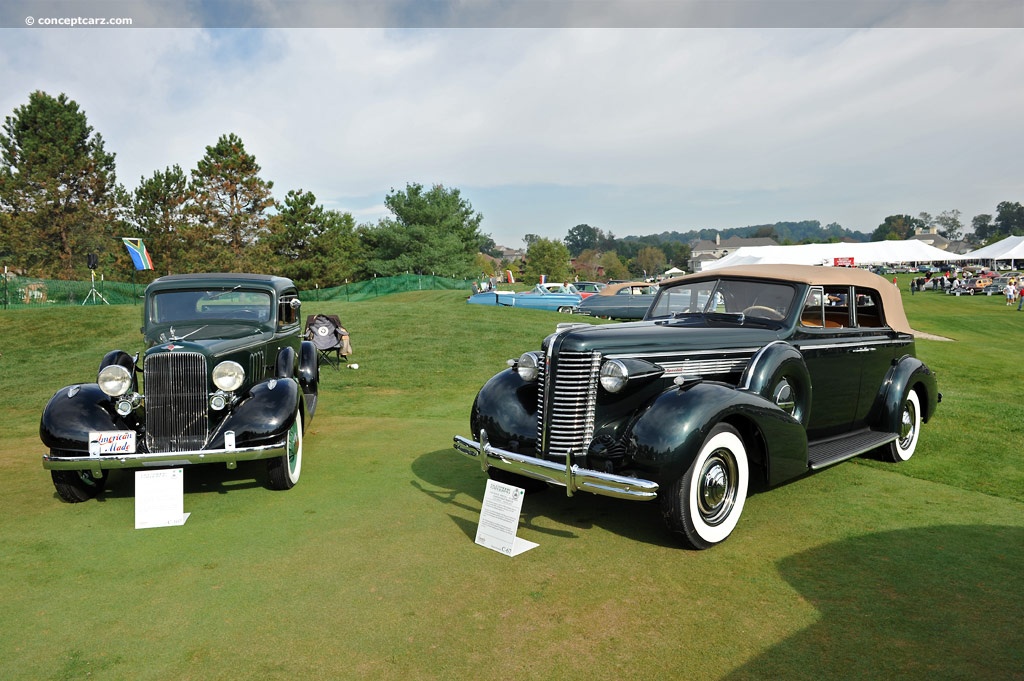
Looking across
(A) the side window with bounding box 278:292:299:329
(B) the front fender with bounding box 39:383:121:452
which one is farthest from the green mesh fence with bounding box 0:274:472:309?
(B) the front fender with bounding box 39:383:121:452

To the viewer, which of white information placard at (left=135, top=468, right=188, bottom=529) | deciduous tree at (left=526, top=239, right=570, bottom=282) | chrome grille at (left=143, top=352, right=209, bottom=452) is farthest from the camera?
deciduous tree at (left=526, top=239, right=570, bottom=282)

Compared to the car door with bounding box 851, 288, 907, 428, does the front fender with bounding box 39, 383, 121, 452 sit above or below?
below

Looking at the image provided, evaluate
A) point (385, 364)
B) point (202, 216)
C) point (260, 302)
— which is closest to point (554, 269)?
point (202, 216)

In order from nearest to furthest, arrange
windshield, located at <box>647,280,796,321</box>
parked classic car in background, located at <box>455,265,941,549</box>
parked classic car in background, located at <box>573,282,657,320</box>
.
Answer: parked classic car in background, located at <box>455,265,941,549</box>
windshield, located at <box>647,280,796,321</box>
parked classic car in background, located at <box>573,282,657,320</box>

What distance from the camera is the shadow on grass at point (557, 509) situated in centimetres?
472

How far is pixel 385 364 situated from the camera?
45.7 feet

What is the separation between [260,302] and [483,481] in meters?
3.48

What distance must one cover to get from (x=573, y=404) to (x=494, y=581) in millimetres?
1303

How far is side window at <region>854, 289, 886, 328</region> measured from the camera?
21.5 ft

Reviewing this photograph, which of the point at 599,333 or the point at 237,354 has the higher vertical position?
the point at 599,333

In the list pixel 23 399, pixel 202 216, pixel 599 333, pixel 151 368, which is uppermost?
pixel 202 216

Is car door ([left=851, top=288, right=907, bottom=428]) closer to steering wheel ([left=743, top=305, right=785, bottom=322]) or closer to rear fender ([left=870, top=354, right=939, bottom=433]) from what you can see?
rear fender ([left=870, top=354, right=939, bottom=433])

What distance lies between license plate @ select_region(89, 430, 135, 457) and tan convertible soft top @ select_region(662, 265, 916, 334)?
15.6 feet

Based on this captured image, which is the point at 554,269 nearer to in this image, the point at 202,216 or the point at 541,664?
the point at 202,216
